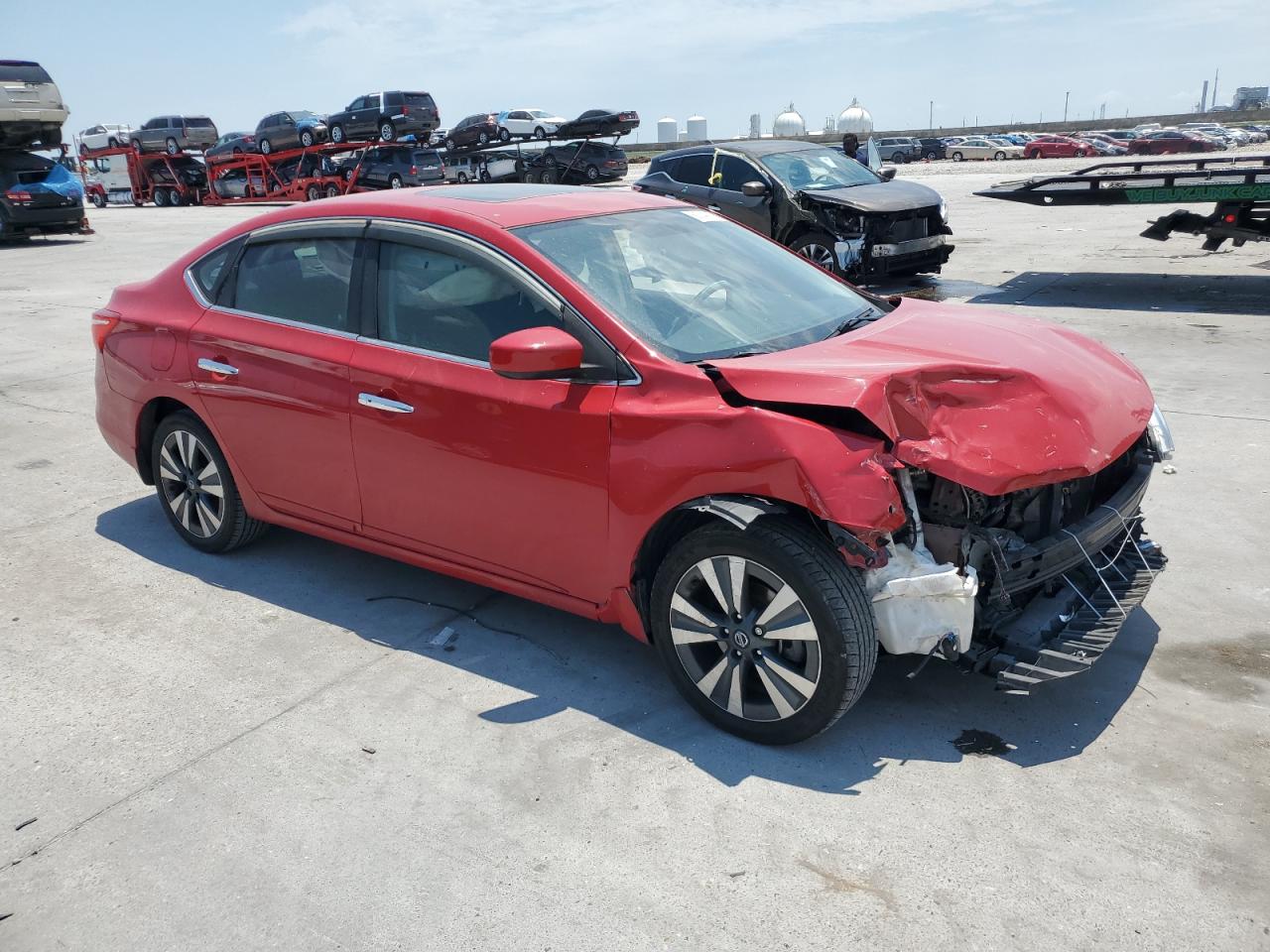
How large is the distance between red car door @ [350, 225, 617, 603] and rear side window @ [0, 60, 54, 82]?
20.4 m

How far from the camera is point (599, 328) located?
3553 mm

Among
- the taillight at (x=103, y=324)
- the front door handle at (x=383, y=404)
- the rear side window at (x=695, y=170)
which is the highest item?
the rear side window at (x=695, y=170)

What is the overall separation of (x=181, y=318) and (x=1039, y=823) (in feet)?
13.6

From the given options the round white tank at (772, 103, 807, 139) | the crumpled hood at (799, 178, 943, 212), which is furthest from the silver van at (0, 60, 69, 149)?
the round white tank at (772, 103, 807, 139)

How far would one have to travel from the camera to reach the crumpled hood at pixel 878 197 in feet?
37.7

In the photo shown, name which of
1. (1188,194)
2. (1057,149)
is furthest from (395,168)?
(1057,149)

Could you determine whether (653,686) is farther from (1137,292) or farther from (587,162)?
(587,162)

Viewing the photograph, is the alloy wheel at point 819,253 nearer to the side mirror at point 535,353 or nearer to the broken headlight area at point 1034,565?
the broken headlight area at point 1034,565

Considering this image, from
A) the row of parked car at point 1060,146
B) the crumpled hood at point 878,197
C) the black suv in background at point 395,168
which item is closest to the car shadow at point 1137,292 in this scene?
the crumpled hood at point 878,197

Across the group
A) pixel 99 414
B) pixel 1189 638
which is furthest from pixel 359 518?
pixel 1189 638

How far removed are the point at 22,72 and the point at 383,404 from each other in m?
21.0

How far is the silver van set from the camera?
65.1 feet

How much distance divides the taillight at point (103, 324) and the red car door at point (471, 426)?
1827 mm

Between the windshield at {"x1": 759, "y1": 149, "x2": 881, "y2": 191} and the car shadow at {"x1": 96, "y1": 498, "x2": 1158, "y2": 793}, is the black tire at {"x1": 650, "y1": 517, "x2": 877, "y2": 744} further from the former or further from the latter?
the windshield at {"x1": 759, "y1": 149, "x2": 881, "y2": 191}
